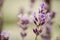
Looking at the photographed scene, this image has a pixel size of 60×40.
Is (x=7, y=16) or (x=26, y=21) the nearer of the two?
(x=26, y=21)

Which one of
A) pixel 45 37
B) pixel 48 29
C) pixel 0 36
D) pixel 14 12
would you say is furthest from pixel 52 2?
pixel 0 36

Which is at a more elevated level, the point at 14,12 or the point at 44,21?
the point at 44,21

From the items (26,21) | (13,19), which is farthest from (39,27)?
(13,19)

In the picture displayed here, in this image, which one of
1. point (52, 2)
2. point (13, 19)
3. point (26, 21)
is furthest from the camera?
point (52, 2)

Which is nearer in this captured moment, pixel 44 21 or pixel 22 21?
pixel 44 21

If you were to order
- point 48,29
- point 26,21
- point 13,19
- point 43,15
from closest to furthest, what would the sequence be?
point 43,15
point 26,21
point 48,29
point 13,19

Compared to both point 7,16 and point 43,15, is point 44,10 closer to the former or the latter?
point 43,15

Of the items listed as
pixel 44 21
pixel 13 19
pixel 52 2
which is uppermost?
pixel 44 21

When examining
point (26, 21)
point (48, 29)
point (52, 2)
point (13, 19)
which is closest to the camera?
point (26, 21)

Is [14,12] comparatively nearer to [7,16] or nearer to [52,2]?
[7,16]
